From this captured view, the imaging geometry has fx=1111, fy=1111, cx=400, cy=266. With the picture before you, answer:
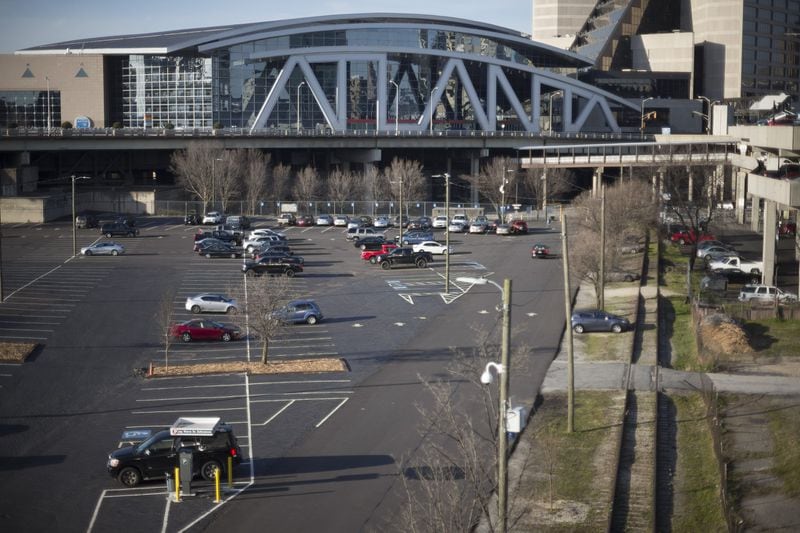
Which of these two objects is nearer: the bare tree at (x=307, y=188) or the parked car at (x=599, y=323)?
the parked car at (x=599, y=323)

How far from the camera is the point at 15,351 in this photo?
36.1m

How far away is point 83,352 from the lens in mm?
Answer: 36344

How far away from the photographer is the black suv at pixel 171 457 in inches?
897

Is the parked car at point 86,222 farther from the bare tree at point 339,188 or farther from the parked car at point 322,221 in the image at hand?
the bare tree at point 339,188

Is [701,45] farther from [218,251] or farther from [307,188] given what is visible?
[218,251]

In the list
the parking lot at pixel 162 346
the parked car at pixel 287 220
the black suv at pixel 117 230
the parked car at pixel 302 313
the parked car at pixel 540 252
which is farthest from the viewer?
the parked car at pixel 287 220

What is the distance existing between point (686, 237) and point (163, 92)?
68.0 m

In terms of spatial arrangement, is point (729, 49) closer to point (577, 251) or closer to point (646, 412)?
point (577, 251)

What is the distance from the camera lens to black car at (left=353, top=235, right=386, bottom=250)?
6341cm

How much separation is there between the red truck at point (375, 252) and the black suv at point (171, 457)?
115ft

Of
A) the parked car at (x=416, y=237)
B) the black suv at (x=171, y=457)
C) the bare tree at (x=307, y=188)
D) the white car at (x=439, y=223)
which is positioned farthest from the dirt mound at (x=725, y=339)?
the bare tree at (x=307, y=188)

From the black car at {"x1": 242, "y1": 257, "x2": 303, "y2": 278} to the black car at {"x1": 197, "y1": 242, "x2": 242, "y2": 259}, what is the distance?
6.41 m

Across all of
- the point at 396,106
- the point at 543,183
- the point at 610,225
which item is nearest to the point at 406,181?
the point at 543,183

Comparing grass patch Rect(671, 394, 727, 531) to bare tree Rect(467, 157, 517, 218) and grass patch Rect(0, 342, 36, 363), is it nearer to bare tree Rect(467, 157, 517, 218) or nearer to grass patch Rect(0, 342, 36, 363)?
grass patch Rect(0, 342, 36, 363)
